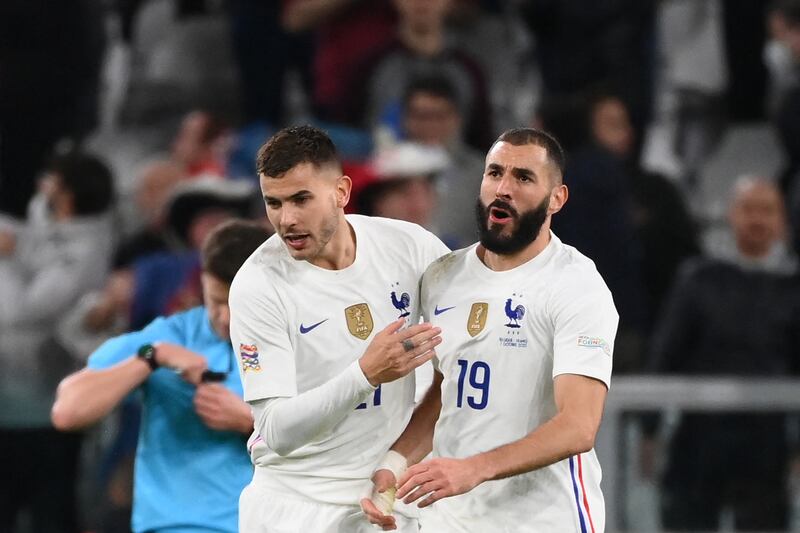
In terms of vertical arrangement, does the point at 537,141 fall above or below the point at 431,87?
below

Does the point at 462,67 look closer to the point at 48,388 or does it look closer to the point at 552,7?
the point at 552,7

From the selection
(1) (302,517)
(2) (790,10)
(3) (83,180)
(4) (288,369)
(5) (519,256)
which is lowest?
(1) (302,517)

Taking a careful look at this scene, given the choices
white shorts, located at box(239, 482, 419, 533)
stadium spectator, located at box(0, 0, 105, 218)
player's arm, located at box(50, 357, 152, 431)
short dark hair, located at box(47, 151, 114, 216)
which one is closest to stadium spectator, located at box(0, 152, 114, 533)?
short dark hair, located at box(47, 151, 114, 216)

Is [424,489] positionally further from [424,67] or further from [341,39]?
[341,39]

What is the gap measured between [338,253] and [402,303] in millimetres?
239

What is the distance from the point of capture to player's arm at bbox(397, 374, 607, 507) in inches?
173

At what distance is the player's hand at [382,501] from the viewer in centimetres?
471

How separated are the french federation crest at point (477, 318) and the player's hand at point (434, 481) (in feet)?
1.69

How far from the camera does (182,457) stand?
18.5ft

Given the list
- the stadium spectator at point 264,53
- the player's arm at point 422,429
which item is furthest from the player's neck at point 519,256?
the stadium spectator at point 264,53

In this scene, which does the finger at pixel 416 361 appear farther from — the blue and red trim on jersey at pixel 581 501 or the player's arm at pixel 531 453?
the blue and red trim on jersey at pixel 581 501

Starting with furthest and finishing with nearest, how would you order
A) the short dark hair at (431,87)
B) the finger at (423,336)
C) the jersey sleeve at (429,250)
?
the short dark hair at (431,87) → the jersey sleeve at (429,250) → the finger at (423,336)

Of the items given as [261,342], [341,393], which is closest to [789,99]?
[261,342]

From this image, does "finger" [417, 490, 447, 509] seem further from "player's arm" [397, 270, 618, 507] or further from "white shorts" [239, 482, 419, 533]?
"white shorts" [239, 482, 419, 533]
